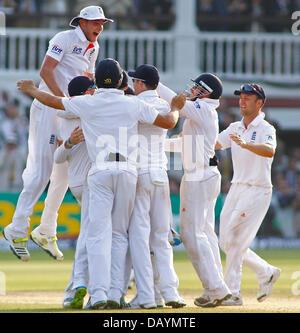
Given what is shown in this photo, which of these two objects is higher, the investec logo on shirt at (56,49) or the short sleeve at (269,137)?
the investec logo on shirt at (56,49)

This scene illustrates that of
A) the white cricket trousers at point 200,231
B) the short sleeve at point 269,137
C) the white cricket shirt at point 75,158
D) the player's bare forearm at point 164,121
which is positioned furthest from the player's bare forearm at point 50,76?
the short sleeve at point 269,137

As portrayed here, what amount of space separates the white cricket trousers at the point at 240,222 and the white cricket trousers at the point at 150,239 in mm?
1701

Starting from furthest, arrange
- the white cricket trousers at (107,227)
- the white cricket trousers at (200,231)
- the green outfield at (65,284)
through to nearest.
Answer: the green outfield at (65,284) < the white cricket trousers at (200,231) < the white cricket trousers at (107,227)

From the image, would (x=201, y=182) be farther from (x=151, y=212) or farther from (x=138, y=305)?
(x=138, y=305)

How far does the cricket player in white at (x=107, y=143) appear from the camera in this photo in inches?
428

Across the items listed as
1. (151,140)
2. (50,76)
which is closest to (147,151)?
(151,140)

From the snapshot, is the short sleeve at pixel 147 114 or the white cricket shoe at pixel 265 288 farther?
the white cricket shoe at pixel 265 288

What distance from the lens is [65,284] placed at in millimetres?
16109

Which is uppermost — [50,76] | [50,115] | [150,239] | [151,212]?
[50,76]

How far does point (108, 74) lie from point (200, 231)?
222 cm

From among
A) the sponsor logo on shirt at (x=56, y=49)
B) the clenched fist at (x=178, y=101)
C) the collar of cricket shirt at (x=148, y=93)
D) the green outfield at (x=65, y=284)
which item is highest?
the sponsor logo on shirt at (x=56, y=49)

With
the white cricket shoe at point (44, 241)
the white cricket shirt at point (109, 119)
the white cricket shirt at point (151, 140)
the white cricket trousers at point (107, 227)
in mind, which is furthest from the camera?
the white cricket shoe at point (44, 241)

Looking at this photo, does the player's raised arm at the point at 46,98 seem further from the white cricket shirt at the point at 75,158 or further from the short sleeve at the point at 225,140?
the short sleeve at the point at 225,140

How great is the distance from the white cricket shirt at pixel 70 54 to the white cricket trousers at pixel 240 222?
2.65m
